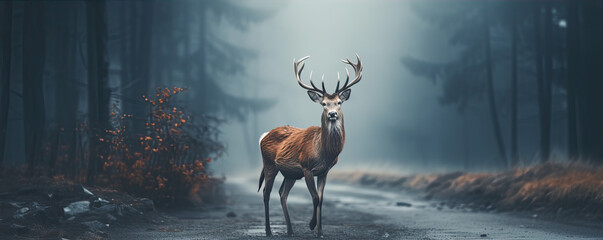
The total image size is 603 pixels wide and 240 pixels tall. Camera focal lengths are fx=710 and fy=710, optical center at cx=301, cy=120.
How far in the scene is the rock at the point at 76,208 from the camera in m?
12.1

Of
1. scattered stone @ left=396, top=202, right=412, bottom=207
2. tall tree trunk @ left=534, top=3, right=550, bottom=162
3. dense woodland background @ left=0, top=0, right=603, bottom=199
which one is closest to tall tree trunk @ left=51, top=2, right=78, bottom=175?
dense woodland background @ left=0, top=0, right=603, bottom=199

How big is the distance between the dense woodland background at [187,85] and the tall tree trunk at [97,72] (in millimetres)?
34

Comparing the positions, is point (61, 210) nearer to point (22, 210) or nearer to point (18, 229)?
point (22, 210)

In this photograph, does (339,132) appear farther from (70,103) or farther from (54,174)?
(70,103)

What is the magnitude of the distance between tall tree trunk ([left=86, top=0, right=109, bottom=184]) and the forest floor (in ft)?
8.00

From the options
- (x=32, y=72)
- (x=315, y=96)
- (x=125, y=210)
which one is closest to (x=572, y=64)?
(x=315, y=96)

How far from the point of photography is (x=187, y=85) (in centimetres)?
3819

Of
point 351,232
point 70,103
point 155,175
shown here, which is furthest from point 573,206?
point 70,103

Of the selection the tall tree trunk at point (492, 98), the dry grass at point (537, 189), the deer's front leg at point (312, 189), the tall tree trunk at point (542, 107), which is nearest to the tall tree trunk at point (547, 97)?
the tall tree trunk at point (542, 107)

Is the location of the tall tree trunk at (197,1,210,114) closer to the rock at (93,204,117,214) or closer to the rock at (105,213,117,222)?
the rock at (93,204,117,214)

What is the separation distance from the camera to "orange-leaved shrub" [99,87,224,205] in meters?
15.4

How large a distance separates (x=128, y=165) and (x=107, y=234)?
4.50 metres

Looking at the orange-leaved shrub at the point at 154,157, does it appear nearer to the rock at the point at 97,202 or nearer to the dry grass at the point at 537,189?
the rock at the point at 97,202

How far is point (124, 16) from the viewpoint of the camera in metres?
29.8
